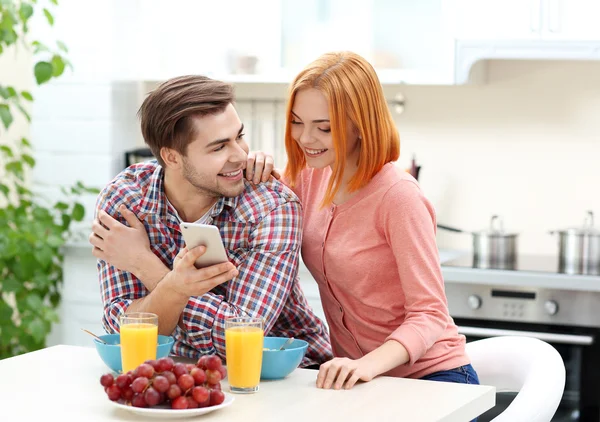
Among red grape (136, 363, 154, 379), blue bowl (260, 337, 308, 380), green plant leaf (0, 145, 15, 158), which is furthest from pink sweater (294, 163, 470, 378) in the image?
green plant leaf (0, 145, 15, 158)

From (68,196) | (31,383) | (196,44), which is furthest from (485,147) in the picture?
(31,383)

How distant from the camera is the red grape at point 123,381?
5.36 feet

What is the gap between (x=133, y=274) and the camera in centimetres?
216

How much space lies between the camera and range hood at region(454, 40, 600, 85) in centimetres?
346

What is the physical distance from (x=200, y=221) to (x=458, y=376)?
69cm

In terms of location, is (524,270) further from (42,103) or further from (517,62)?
(42,103)

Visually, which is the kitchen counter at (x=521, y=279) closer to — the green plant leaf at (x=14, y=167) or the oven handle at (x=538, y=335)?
the oven handle at (x=538, y=335)

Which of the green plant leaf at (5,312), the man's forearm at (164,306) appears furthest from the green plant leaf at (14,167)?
the man's forearm at (164,306)

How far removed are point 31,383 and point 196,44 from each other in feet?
8.20

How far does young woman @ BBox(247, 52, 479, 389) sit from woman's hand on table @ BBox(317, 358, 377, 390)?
0.42 ft

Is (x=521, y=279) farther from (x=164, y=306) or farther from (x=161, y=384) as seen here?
(x=161, y=384)

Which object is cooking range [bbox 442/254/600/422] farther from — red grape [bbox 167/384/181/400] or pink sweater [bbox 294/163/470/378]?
red grape [bbox 167/384/181/400]

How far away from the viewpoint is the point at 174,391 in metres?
1.61

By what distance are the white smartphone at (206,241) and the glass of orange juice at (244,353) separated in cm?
16
